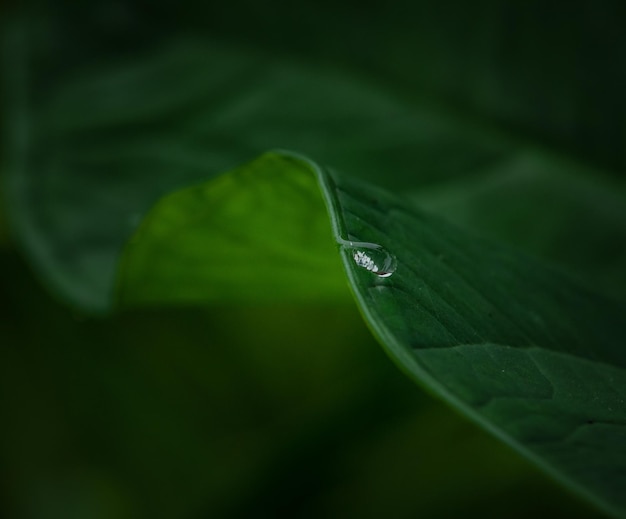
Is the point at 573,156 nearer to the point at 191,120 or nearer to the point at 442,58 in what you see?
the point at 442,58

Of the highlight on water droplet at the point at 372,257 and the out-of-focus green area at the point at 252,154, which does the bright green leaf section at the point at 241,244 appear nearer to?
the highlight on water droplet at the point at 372,257

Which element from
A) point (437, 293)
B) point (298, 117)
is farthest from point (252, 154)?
point (437, 293)

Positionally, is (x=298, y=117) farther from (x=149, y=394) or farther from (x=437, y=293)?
(x=437, y=293)

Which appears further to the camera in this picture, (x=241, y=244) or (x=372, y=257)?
(x=241, y=244)

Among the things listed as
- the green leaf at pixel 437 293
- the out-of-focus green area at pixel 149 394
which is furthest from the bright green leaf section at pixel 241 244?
the out-of-focus green area at pixel 149 394

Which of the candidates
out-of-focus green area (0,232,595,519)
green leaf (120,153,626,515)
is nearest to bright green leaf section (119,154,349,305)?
green leaf (120,153,626,515)

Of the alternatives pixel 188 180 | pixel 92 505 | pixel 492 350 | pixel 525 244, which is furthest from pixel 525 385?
pixel 92 505

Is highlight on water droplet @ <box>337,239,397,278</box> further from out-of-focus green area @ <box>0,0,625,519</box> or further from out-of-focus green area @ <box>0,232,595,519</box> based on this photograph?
out-of-focus green area @ <box>0,232,595,519</box>
